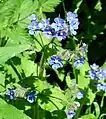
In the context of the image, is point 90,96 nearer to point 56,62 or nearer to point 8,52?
point 56,62

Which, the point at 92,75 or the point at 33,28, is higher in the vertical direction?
the point at 33,28

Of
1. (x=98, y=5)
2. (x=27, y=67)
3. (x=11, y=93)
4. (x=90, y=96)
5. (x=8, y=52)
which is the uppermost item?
(x=98, y=5)

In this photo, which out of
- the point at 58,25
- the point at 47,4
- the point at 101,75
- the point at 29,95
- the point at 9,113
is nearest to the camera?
the point at 9,113

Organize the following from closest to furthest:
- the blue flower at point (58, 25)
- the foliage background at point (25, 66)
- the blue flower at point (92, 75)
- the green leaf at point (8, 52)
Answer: the green leaf at point (8, 52)
the blue flower at point (58, 25)
the foliage background at point (25, 66)
the blue flower at point (92, 75)

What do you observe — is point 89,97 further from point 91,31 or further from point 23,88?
point 91,31

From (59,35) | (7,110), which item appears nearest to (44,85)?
(59,35)

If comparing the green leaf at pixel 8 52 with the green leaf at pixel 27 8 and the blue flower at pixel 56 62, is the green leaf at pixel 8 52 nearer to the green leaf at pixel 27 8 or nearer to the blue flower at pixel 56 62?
the blue flower at pixel 56 62

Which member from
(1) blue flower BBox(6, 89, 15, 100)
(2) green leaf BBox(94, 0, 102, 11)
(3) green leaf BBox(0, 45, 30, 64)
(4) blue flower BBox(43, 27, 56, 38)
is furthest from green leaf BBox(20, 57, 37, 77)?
(2) green leaf BBox(94, 0, 102, 11)

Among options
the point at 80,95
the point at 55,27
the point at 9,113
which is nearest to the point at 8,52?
the point at 9,113

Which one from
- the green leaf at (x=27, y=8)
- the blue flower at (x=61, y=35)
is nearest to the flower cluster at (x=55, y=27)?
the blue flower at (x=61, y=35)
